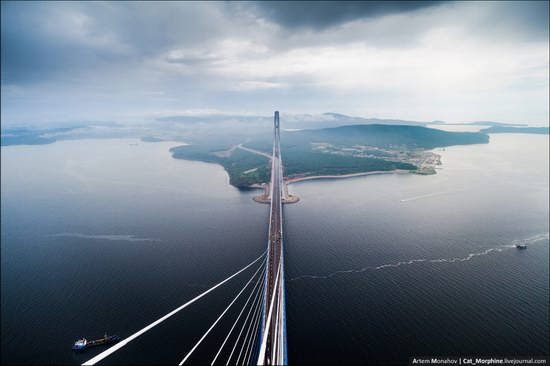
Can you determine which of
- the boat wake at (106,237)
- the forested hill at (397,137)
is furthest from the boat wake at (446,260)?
the forested hill at (397,137)

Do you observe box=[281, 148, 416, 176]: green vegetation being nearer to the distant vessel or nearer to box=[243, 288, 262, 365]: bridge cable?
box=[243, 288, 262, 365]: bridge cable

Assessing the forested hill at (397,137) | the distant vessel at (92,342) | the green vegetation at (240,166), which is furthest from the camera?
the forested hill at (397,137)

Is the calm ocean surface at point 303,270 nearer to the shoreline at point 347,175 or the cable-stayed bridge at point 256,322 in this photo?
the cable-stayed bridge at point 256,322

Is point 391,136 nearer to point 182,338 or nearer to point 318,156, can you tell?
point 318,156

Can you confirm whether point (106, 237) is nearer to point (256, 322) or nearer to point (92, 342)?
point (92, 342)

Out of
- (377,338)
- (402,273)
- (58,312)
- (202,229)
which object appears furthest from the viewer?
(202,229)

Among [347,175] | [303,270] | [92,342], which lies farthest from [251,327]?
[347,175]

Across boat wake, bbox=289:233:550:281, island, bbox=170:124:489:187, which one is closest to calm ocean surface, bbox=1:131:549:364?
boat wake, bbox=289:233:550:281

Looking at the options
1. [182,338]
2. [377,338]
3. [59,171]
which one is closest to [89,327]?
[182,338]
